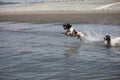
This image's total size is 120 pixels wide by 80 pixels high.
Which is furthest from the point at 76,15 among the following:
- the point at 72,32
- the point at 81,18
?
the point at 72,32

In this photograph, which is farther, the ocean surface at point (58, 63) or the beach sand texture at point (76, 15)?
the beach sand texture at point (76, 15)

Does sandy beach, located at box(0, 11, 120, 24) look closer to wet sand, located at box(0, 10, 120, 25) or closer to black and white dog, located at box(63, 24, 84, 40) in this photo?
wet sand, located at box(0, 10, 120, 25)

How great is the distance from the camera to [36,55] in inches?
363

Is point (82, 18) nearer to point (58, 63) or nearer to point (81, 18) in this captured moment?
point (81, 18)

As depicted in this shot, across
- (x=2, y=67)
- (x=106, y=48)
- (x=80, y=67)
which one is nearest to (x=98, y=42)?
(x=106, y=48)

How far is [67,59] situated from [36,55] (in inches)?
53.5

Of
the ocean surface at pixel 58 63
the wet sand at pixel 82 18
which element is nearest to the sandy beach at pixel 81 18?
the wet sand at pixel 82 18

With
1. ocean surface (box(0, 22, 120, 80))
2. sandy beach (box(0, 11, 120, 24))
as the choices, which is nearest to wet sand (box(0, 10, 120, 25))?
sandy beach (box(0, 11, 120, 24))

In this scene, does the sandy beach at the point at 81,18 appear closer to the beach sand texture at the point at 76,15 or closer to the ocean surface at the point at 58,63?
the beach sand texture at the point at 76,15

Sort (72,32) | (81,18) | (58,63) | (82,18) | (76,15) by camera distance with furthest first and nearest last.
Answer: (76,15)
(81,18)
(82,18)
(72,32)
(58,63)

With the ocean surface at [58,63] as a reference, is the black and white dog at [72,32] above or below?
above

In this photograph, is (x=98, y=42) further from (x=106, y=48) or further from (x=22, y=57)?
(x=22, y=57)

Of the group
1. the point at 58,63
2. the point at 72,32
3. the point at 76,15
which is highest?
the point at 76,15

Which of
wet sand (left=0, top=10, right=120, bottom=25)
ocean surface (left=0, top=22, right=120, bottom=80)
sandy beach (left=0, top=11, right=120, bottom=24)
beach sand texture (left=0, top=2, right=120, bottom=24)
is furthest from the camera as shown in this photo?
beach sand texture (left=0, top=2, right=120, bottom=24)
